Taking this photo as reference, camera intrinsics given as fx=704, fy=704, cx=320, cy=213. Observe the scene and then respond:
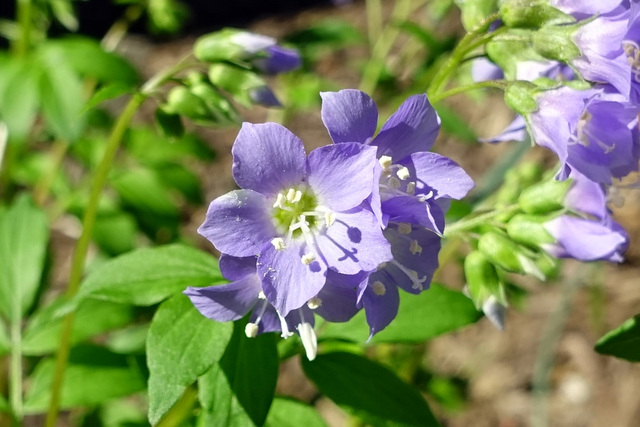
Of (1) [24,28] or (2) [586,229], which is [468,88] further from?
(1) [24,28]

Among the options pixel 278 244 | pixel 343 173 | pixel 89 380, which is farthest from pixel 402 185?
pixel 89 380

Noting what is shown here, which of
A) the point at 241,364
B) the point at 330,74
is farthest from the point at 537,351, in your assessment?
the point at 241,364

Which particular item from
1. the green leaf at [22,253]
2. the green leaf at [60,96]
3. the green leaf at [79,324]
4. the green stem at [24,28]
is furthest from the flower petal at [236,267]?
the green stem at [24,28]

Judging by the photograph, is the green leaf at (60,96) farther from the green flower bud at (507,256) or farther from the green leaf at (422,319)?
the green flower bud at (507,256)

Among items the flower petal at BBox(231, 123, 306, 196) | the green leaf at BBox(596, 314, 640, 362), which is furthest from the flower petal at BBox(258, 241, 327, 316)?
the green leaf at BBox(596, 314, 640, 362)

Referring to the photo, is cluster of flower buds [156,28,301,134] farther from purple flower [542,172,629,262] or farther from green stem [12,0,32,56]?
green stem [12,0,32,56]
